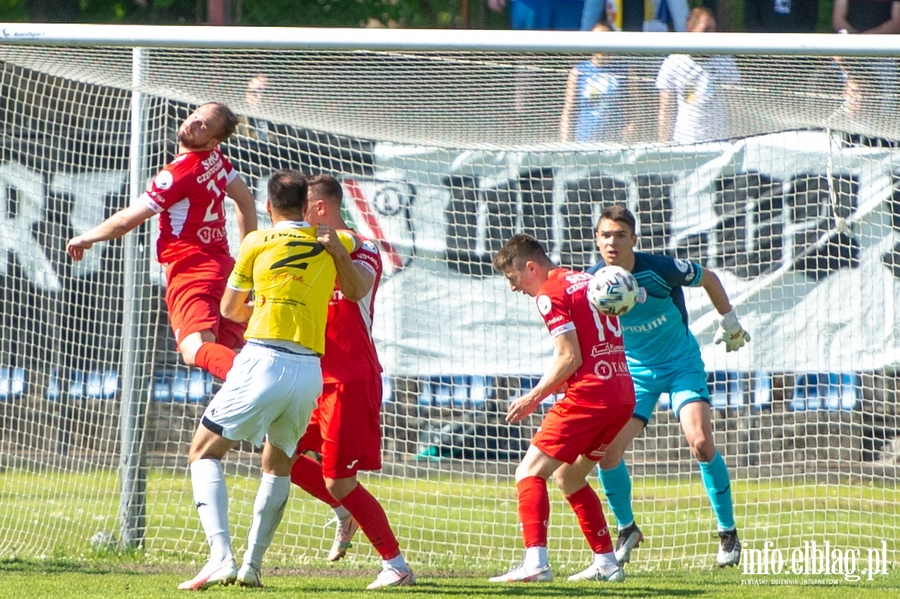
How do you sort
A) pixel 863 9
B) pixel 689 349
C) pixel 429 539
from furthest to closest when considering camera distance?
1. pixel 863 9
2. pixel 429 539
3. pixel 689 349

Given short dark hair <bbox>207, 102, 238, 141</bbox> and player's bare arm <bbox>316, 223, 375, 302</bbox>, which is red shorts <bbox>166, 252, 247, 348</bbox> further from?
player's bare arm <bbox>316, 223, 375, 302</bbox>

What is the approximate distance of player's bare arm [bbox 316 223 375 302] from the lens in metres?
5.45

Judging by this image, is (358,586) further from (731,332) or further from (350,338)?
(731,332)

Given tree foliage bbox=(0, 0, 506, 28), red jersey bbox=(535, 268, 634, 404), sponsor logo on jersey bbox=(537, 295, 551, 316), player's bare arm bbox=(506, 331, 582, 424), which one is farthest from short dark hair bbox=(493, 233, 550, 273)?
tree foliage bbox=(0, 0, 506, 28)

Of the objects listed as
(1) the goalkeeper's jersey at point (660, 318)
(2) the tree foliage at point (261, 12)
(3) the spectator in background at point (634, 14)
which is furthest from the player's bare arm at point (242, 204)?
(2) the tree foliage at point (261, 12)

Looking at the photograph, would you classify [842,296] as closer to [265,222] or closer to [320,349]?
[265,222]

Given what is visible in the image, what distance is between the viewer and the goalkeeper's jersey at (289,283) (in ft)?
17.6

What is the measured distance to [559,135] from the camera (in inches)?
327

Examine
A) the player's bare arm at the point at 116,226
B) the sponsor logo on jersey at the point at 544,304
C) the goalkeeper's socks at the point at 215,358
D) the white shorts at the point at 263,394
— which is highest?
the player's bare arm at the point at 116,226

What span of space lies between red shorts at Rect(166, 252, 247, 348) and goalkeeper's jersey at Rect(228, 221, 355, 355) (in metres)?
1.09

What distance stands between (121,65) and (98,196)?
139cm

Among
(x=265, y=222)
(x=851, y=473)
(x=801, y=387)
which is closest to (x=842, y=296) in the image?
(x=801, y=387)

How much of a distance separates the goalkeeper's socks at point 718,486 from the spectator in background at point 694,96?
7.04 feet

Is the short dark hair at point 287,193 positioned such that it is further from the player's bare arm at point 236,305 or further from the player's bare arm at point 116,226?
the player's bare arm at point 116,226
